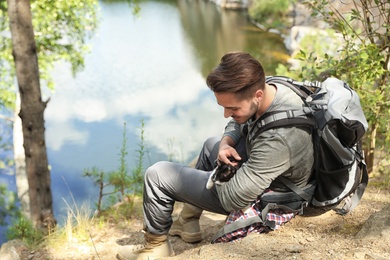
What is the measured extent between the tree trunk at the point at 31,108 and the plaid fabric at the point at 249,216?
245 centimetres

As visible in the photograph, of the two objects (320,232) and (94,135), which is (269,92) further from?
(94,135)

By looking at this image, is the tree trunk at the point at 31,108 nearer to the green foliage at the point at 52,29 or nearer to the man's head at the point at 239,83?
the man's head at the point at 239,83

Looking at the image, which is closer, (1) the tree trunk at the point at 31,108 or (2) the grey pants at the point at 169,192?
(2) the grey pants at the point at 169,192

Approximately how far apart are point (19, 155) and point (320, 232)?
35.3 ft

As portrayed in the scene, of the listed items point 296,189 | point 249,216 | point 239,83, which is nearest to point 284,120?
point 239,83

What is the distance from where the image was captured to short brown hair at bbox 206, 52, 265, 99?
230 centimetres

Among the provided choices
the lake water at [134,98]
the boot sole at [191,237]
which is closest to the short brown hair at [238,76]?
the boot sole at [191,237]

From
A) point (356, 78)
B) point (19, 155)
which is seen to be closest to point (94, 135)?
point (19, 155)

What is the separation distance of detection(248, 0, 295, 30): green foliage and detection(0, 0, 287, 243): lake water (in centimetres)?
142

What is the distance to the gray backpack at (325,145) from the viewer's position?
2.38 meters

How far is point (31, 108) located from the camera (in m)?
4.80

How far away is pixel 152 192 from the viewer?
2.82m

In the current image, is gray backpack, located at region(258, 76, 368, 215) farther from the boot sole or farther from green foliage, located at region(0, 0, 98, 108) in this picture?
green foliage, located at region(0, 0, 98, 108)

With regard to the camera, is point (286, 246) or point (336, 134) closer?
point (336, 134)
